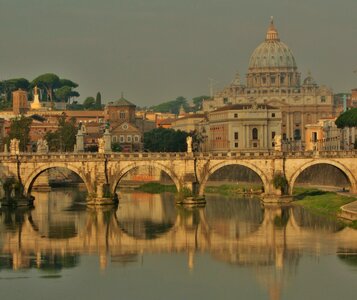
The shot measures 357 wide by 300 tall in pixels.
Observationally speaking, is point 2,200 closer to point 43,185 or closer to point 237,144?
point 43,185

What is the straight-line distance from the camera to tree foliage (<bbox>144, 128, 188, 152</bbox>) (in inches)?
7092

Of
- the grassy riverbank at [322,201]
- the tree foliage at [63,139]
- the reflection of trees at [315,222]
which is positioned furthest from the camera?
the tree foliage at [63,139]

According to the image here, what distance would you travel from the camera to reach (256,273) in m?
65.4

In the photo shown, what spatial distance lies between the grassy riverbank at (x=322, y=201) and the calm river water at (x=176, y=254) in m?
1.88

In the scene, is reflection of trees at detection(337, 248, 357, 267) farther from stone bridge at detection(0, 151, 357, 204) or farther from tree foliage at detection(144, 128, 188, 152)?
tree foliage at detection(144, 128, 188, 152)

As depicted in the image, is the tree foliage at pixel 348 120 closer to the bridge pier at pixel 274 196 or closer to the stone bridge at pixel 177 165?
the stone bridge at pixel 177 165

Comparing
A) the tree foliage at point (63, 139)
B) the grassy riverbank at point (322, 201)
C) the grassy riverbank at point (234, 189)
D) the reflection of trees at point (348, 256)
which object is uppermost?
the tree foliage at point (63, 139)

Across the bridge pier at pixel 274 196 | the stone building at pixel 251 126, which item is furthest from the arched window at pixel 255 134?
the bridge pier at pixel 274 196

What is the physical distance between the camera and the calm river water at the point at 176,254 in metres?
61.3

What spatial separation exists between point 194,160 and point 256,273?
41255mm

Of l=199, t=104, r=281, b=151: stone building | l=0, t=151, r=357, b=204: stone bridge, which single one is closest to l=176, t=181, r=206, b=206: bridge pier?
l=0, t=151, r=357, b=204: stone bridge

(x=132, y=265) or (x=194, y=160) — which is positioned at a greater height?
(x=194, y=160)

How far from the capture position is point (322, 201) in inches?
3971

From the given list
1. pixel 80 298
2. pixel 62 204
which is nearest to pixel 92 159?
pixel 62 204
